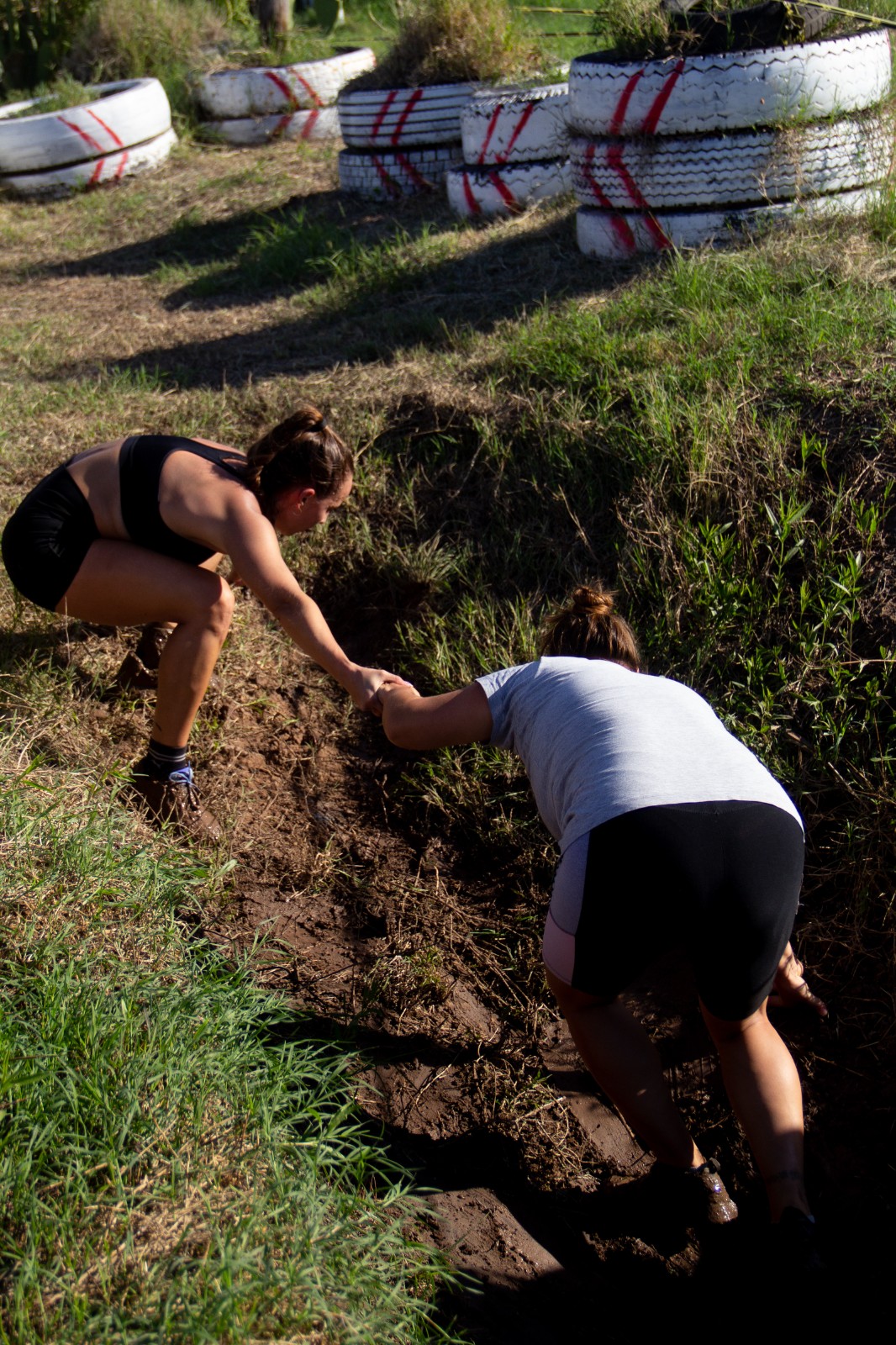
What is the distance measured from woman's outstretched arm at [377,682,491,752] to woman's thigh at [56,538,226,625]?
0.79 metres

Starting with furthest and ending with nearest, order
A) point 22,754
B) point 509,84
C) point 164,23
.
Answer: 1. point 164,23
2. point 509,84
3. point 22,754

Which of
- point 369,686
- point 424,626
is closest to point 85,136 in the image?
point 424,626

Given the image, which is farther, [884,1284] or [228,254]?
[228,254]

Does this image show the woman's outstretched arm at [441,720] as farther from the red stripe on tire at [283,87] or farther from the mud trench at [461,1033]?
the red stripe on tire at [283,87]

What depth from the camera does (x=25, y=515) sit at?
10.9ft

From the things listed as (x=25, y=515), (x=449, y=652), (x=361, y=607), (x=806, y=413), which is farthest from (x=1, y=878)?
(x=806, y=413)

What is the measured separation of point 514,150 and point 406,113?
139 centimetres

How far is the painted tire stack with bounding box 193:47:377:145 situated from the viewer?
9.63m

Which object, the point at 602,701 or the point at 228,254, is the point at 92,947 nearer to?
the point at 602,701

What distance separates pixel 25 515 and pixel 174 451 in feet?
1.59

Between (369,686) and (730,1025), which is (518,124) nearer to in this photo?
(369,686)

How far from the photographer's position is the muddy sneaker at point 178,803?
335cm

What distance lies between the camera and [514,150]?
6.37 metres

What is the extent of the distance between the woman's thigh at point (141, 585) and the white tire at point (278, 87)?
7749 millimetres
